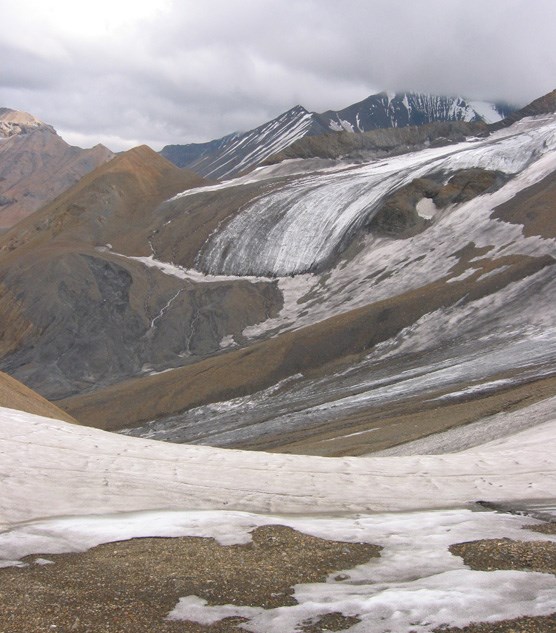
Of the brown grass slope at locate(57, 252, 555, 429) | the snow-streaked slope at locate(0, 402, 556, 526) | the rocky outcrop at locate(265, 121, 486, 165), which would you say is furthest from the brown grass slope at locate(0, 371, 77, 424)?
the rocky outcrop at locate(265, 121, 486, 165)

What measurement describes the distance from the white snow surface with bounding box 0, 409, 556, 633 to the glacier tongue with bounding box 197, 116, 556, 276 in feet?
230

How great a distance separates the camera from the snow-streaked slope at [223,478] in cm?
1452

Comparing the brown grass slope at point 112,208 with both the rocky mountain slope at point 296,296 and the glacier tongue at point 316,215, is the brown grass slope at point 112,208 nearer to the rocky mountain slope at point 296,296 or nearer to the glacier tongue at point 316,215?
the rocky mountain slope at point 296,296

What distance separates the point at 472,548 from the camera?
36.1ft

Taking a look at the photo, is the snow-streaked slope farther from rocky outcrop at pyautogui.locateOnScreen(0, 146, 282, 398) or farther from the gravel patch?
rocky outcrop at pyautogui.locateOnScreen(0, 146, 282, 398)

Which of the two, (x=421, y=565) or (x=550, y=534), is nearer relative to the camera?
(x=421, y=565)

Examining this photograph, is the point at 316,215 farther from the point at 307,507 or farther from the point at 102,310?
the point at 307,507

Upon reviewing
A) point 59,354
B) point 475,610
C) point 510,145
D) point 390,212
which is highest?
point 510,145

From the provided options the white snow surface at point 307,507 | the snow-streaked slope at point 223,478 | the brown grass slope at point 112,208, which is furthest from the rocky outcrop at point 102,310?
the white snow surface at point 307,507

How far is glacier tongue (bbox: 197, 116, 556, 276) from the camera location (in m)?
89.4

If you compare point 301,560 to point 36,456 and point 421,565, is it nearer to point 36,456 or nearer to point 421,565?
point 421,565

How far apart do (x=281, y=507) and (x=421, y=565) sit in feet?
14.7

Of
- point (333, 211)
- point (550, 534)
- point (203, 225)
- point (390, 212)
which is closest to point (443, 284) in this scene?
point (390, 212)

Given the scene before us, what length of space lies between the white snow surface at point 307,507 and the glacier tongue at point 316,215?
70.0 meters
